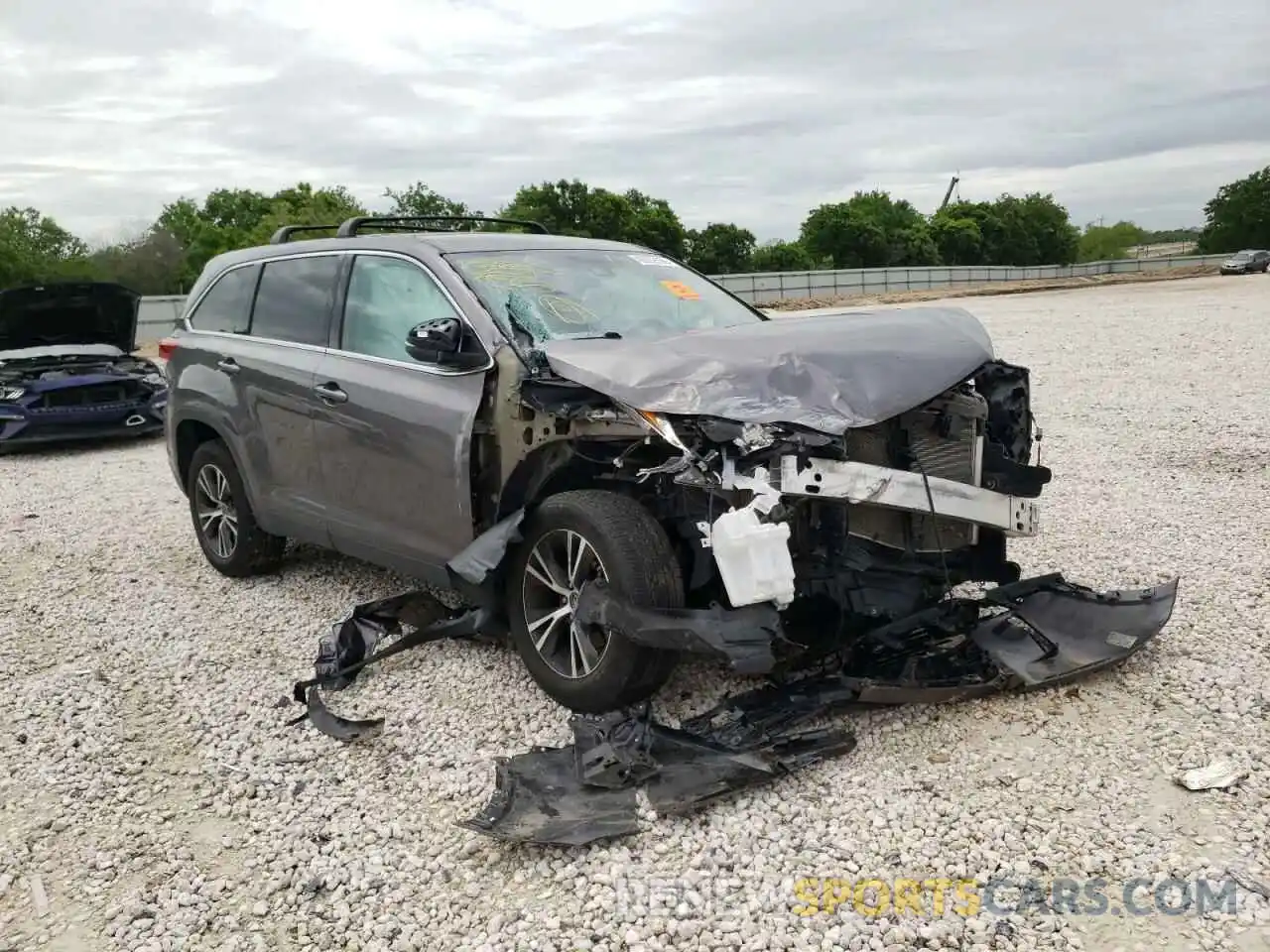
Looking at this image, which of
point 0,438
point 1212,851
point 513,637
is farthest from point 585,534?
point 0,438

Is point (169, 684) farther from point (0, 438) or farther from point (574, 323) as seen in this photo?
point (0, 438)

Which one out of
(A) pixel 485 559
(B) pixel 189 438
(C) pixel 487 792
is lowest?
(C) pixel 487 792

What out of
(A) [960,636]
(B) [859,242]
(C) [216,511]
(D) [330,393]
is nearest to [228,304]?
(C) [216,511]

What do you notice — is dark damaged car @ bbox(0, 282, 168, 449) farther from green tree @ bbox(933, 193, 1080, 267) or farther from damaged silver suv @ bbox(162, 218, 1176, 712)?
green tree @ bbox(933, 193, 1080, 267)

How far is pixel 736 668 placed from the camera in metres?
3.39

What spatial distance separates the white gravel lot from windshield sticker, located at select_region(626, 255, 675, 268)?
83.0 inches

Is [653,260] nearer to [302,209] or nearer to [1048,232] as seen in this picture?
[302,209]

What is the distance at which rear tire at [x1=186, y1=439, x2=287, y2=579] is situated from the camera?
5.91 m

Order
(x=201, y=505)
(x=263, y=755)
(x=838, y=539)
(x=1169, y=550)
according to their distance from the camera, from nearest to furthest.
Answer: (x=838, y=539) → (x=263, y=755) → (x=1169, y=550) → (x=201, y=505)

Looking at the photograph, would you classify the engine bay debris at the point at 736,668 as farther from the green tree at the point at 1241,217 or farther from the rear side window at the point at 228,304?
the green tree at the point at 1241,217

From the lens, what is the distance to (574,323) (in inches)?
177

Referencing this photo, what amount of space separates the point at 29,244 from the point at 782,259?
4448 cm

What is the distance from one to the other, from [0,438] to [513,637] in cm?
966

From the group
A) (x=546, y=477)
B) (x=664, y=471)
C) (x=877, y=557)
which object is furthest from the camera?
(x=546, y=477)
